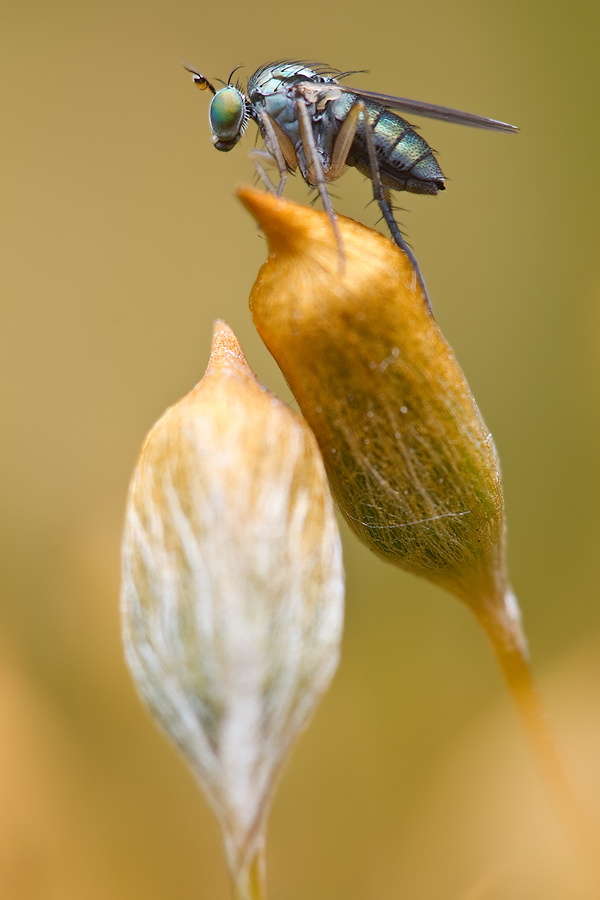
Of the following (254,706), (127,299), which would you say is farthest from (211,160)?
(254,706)

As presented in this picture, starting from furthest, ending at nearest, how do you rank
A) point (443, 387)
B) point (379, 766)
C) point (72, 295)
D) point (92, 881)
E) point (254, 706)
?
point (72, 295), point (379, 766), point (92, 881), point (443, 387), point (254, 706)

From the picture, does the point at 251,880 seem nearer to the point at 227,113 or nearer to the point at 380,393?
the point at 380,393

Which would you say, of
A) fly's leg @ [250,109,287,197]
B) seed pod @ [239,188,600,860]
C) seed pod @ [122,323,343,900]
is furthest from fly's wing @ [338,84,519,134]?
seed pod @ [122,323,343,900]

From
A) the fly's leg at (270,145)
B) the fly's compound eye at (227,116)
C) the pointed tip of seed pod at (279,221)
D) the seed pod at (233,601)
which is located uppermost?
the fly's compound eye at (227,116)

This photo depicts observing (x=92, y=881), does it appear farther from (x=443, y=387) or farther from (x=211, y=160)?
(x=211, y=160)

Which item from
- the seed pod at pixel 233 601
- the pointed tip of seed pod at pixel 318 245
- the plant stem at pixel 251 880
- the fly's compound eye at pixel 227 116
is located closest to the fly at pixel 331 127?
the fly's compound eye at pixel 227 116

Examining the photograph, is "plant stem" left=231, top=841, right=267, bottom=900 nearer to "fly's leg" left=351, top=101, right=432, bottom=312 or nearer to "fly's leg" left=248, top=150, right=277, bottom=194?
"fly's leg" left=351, top=101, right=432, bottom=312

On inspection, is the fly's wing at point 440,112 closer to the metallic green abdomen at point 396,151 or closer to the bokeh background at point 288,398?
the metallic green abdomen at point 396,151
